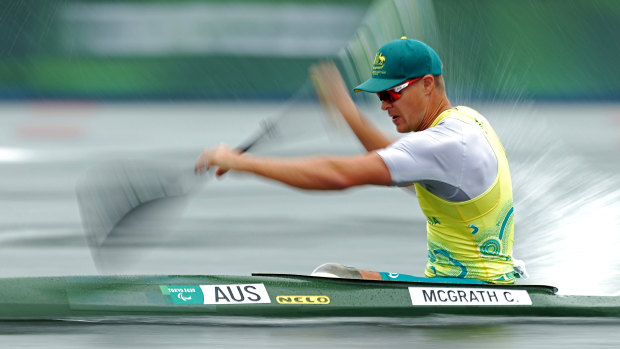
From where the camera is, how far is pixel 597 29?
102 ft

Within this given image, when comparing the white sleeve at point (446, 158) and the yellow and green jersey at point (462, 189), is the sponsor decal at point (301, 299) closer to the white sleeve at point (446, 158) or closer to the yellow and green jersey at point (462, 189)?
the yellow and green jersey at point (462, 189)

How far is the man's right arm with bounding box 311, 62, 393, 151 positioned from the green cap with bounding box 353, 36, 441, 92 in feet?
2.95

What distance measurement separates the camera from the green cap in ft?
19.3

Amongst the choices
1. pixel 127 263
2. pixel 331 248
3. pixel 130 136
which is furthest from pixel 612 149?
pixel 127 263

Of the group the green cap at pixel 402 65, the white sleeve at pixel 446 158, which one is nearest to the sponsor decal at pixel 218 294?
the white sleeve at pixel 446 158

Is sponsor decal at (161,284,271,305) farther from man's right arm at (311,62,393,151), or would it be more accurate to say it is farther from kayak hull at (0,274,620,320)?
man's right arm at (311,62,393,151)

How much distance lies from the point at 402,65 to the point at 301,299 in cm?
118

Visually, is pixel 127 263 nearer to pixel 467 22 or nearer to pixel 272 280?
pixel 272 280

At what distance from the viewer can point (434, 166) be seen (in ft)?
19.0

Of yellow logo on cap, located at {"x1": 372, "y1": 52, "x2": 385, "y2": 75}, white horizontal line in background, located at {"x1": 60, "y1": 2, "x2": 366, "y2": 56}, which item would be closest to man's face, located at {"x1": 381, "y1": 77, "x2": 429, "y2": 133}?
yellow logo on cap, located at {"x1": 372, "y1": 52, "x2": 385, "y2": 75}

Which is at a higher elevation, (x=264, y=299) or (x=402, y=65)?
(x=402, y=65)

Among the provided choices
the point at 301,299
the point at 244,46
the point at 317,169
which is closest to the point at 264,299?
the point at 301,299

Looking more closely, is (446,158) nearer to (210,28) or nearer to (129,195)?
(129,195)

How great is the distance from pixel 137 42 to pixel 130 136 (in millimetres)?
9928
